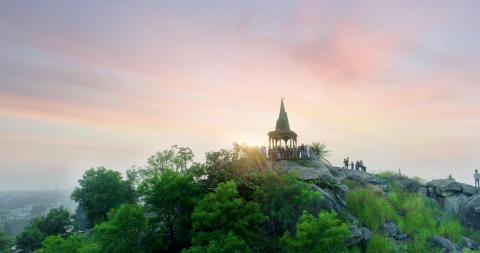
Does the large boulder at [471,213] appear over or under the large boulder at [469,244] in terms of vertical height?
over

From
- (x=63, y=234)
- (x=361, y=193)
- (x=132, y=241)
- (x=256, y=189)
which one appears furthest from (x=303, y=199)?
(x=63, y=234)

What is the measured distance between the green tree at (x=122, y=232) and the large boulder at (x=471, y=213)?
1512 inches

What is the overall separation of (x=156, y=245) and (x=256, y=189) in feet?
34.0

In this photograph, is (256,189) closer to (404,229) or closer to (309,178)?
(309,178)

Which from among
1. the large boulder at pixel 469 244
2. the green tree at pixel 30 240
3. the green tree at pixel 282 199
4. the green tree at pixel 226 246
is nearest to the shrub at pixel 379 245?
the green tree at pixel 282 199

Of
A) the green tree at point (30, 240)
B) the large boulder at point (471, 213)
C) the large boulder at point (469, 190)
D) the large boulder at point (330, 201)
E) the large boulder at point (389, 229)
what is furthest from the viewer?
the green tree at point (30, 240)

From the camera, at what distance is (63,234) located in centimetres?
5859

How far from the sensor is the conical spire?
51.9m

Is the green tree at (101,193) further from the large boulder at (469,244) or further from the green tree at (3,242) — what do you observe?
the large boulder at (469,244)

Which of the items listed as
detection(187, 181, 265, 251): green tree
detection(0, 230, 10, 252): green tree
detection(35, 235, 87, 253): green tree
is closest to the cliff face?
detection(187, 181, 265, 251): green tree

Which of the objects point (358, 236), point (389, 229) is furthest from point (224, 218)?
point (389, 229)

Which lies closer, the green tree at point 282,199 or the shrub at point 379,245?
the green tree at point 282,199

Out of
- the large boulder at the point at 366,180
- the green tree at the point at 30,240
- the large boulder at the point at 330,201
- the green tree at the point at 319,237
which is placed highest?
the large boulder at the point at 366,180

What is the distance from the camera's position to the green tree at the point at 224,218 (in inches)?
1109
